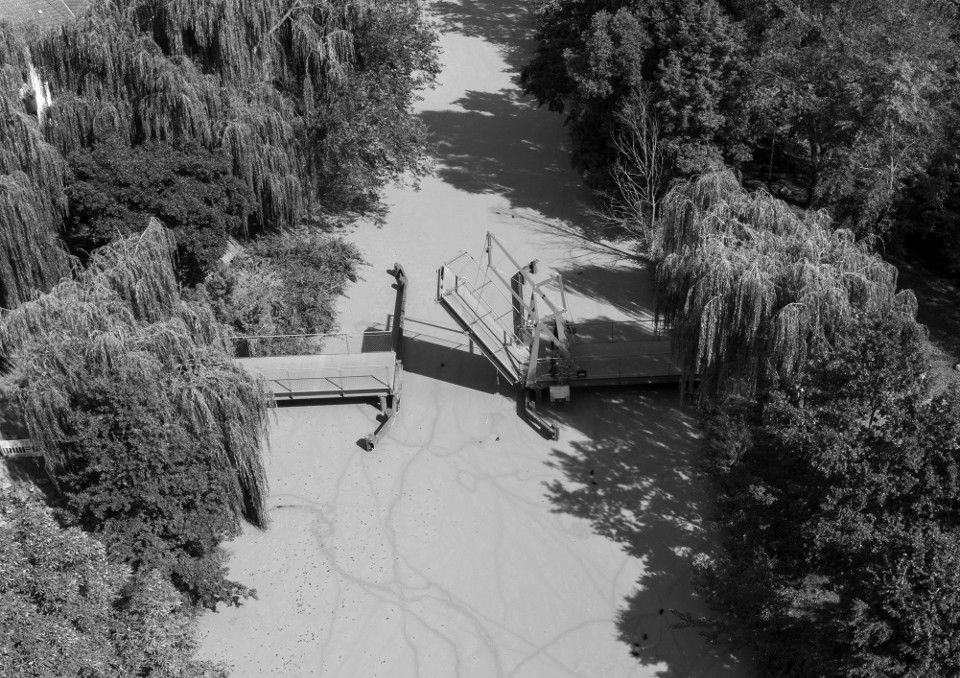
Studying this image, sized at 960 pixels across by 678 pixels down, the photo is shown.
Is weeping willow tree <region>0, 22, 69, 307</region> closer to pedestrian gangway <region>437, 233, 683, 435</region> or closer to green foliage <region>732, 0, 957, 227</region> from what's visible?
pedestrian gangway <region>437, 233, 683, 435</region>

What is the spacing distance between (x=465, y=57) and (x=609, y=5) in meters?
13.2

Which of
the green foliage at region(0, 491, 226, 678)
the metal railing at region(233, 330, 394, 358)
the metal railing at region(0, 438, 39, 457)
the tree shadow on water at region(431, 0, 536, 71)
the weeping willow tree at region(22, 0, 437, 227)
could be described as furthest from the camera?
the tree shadow on water at region(431, 0, 536, 71)

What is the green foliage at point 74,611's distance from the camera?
587 inches

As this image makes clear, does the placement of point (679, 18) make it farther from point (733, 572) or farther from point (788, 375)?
point (733, 572)

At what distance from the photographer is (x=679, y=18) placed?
2967 centimetres

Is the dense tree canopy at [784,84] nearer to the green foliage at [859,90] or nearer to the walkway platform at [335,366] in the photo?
the green foliage at [859,90]

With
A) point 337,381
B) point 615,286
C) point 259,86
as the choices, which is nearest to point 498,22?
point 259,86

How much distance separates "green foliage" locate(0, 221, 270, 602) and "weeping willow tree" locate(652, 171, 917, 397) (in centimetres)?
963

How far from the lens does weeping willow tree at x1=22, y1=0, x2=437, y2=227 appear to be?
1021 inches

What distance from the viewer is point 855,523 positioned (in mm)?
15750

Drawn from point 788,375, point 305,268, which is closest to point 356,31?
point 305,268

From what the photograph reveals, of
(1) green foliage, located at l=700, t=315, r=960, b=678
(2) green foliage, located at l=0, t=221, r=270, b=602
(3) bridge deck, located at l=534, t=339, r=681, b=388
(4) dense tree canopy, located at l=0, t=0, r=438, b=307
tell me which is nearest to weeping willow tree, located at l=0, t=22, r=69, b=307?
(4) dense tree canopy, located at l=0, t=0, r=438, b=307

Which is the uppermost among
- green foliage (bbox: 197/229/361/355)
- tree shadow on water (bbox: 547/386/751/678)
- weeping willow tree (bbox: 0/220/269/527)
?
weeping willow tree (bbox: 0/220/269/527)

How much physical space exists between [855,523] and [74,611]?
43.4ft
